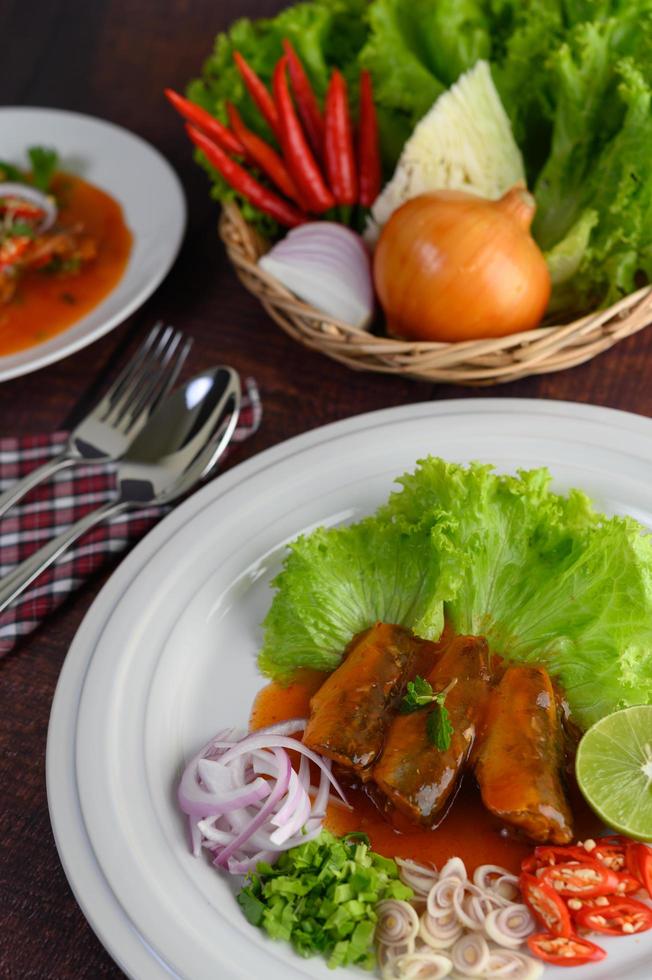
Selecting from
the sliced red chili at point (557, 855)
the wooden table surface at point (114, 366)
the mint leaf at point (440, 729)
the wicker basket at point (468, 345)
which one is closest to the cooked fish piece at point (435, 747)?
the mint leaf at point (440, 729)

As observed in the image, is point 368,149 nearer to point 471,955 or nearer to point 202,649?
point 202,649

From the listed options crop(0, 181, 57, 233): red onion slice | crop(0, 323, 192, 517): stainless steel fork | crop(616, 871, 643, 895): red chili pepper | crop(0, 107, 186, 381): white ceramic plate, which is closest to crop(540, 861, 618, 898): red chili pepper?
crop(616, 871, 643, 895): red chili pepper

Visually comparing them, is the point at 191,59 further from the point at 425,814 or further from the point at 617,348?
the point at 425,814

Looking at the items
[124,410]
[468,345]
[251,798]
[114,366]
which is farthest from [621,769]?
[114,366]

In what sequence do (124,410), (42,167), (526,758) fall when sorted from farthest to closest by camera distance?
1. (42,167)
2. (124,410)
3. (526,758)

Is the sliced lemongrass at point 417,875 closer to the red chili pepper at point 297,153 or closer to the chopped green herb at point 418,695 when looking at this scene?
the chopped green herb at point 418,695

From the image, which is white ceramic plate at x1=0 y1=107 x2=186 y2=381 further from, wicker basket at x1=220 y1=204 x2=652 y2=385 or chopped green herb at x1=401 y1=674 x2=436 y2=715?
chopped green herb at x1=401 y1=674 x2=436 y2=715
